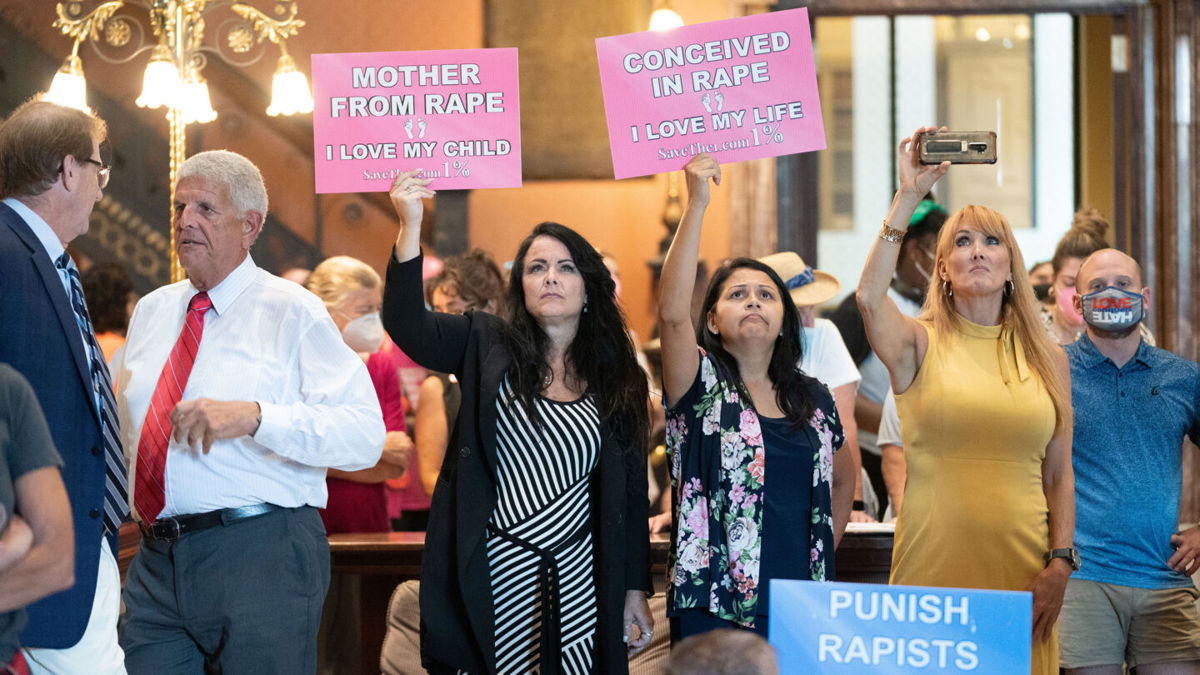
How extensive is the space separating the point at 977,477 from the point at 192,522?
1800 millimetres

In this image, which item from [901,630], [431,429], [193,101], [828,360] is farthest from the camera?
[193,101]

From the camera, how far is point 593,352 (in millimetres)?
3170

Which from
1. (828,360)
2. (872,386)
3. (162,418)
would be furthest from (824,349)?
(162,418)

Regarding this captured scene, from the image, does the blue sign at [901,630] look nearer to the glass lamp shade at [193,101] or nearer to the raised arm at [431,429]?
the raised arm at [431,429]

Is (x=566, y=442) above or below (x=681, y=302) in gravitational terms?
below

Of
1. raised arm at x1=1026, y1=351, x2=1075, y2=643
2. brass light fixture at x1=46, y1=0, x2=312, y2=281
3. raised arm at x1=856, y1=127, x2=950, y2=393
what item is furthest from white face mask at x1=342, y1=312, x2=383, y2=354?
raised arm at x1=1026, y1=351, x2=1075, y2=643

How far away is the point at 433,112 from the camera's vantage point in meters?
3.27

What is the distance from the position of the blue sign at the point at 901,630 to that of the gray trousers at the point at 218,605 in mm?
1016

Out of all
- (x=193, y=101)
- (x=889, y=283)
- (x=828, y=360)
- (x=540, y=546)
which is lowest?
(x=540, y=546)

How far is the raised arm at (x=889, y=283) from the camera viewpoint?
10.7ft

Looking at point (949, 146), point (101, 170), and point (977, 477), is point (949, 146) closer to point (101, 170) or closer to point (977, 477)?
point (977, 477)

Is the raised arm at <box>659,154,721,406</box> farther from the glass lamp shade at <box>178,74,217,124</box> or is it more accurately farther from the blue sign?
the glass lamp shade at <box>178,74,217,124</box>

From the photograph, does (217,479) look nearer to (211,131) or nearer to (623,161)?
(623,161)

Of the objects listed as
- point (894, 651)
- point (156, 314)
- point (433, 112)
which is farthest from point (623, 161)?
point (894, 651)
